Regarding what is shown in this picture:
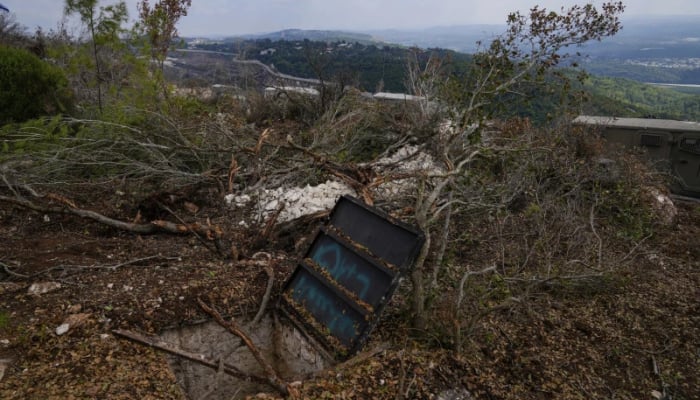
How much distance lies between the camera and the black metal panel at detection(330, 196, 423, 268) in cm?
306

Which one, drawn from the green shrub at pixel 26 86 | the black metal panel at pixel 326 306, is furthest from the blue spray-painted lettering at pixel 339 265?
the green shrub at pixel 26 86

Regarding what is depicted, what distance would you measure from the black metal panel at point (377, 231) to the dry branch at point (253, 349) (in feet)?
3.47

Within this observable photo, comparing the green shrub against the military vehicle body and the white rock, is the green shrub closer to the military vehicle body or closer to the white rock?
the white rock

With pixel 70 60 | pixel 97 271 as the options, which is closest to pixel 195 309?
pixel 97 271

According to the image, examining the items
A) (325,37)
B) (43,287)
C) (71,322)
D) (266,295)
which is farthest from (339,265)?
(325,37)

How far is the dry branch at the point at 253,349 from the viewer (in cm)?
268

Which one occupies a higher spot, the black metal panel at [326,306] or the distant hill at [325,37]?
the distant hill at [325,37]

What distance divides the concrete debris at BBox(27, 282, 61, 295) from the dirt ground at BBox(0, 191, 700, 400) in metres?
0.05

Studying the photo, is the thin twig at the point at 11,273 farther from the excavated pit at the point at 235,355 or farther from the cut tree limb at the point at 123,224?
the excavated pit at the point at 235,355

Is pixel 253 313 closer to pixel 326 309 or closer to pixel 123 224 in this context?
pixel 326 309

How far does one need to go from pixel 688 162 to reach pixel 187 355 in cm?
808

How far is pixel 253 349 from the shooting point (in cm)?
300

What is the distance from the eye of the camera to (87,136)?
5695 mm

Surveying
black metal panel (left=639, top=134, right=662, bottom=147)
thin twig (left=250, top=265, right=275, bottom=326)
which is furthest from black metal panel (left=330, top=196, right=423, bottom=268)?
black metal panel (left=639, top=134, right=662, bottom=147)
